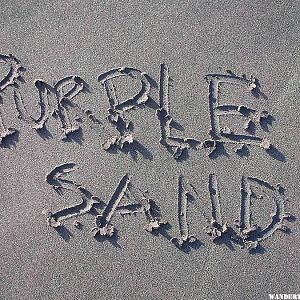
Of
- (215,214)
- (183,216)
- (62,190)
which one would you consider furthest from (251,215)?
(62,190)

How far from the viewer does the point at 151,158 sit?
10.8 ft

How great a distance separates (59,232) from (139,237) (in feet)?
1.83

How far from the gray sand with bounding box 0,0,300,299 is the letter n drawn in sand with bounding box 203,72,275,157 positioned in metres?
0.03

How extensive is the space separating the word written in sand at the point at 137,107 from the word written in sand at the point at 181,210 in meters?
0.25

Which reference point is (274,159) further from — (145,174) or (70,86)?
(70,86)

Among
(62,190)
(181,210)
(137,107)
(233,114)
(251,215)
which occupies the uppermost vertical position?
(137,107)

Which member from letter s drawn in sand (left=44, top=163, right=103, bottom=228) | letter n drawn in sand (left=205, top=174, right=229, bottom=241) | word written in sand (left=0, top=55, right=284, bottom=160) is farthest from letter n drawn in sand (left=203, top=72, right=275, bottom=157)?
letter s drawn in sand (left=44, top=163, right=103, bottom=228)

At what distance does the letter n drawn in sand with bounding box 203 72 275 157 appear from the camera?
330 cm

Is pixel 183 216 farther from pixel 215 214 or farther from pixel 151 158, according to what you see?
pixel 151 158

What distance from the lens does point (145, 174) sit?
10.7ft

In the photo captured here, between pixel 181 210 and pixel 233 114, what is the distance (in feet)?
2.56

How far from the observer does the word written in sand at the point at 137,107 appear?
331cm

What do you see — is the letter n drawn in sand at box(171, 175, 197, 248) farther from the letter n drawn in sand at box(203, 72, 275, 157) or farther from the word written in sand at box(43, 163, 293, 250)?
the letter n drawn in sand at box(203, 72, 275, 157)

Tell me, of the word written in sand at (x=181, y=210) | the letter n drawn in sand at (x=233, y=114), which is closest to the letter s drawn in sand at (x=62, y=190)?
the word written in sand at (x=181, y=210)
